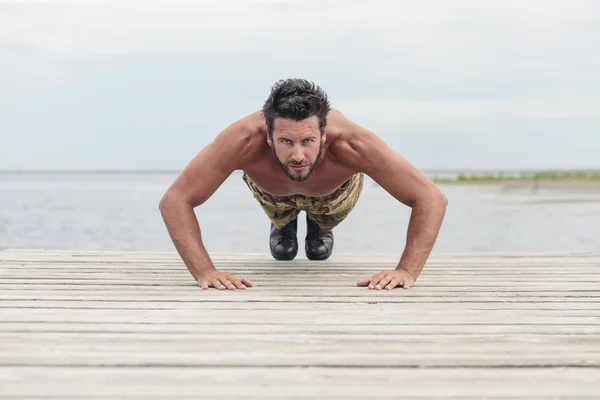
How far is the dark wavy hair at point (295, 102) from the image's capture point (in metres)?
3.14

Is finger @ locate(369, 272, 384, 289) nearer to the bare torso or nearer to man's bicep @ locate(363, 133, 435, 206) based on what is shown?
man's bicep @ locate(363, 133, 435, 206)

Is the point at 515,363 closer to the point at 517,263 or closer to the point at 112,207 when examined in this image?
the point at 517,263

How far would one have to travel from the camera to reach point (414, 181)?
11.3 ft

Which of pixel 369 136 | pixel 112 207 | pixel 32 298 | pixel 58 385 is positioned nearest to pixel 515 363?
pixel 58 385

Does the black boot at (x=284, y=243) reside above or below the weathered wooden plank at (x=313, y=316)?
below

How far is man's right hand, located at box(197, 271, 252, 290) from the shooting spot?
3309 millimetres

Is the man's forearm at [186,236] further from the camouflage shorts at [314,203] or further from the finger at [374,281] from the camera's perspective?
the camouflage shorts at [314,203]

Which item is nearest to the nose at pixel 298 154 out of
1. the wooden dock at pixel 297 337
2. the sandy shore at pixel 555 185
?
the wooden dock at pixel 297 337

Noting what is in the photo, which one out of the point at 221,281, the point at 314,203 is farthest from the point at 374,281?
the point at 314,203

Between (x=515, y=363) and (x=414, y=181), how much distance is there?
4.80 ft

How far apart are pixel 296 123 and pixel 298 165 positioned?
8.0 inches

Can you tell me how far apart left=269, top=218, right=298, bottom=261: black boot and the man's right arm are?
4.25 ft

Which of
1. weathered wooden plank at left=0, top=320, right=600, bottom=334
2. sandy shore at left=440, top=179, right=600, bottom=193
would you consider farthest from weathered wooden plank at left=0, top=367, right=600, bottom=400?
sandy shore at left=440, top=179, right=600, bottom=193

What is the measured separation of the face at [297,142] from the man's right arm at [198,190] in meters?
0.31
